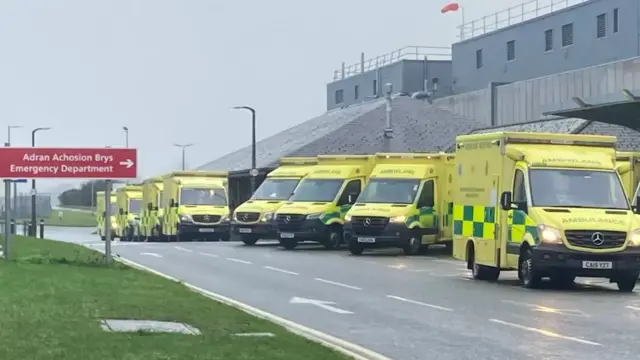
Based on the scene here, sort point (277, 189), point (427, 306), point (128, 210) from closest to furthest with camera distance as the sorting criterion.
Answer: point (427, 306)
point (277, 189)
point (128, 210)

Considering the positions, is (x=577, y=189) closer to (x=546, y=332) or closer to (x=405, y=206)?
(x=546, y=332)

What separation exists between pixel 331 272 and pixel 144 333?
46.7 ft

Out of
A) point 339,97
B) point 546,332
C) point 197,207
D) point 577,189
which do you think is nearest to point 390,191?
point 577,189

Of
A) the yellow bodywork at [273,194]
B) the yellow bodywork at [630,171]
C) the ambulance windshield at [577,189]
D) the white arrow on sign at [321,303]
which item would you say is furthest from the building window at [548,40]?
the white arrow on sign at [321,303]

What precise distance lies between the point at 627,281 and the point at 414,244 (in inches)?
503

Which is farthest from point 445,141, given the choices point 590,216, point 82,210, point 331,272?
point 82,210

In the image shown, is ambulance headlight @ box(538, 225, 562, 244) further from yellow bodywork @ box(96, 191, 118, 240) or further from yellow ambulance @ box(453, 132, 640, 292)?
yellow bodywork @ box(96, 191, 118, 240)

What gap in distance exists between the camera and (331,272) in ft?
86.4

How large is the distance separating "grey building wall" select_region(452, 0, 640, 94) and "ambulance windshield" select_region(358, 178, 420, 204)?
20375 millimetres

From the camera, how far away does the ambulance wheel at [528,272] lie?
2152 centimetres

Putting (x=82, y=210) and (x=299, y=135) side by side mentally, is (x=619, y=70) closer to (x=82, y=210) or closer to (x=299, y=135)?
(x=299, y=135)

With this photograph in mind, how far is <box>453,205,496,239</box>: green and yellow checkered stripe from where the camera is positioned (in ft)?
76.2

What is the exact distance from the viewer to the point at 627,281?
21703 millimetres

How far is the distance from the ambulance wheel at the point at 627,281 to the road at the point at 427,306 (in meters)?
0.32
